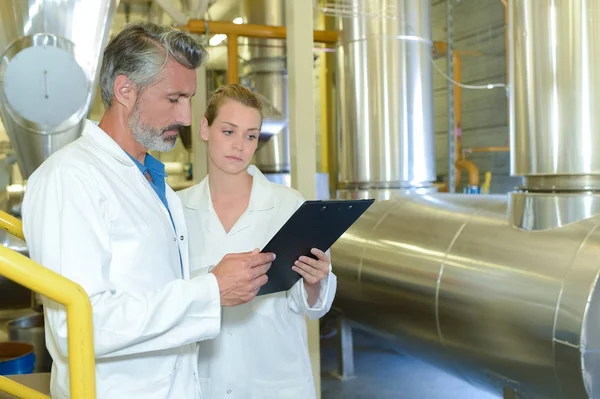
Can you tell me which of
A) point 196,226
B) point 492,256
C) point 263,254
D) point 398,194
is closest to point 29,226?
point 263,254

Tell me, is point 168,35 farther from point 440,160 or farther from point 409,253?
point 440,160

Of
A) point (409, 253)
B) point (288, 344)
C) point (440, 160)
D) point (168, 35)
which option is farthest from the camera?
point (440, 160)

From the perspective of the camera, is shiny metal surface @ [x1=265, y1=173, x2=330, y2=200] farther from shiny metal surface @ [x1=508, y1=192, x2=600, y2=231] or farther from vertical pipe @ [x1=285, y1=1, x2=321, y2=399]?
shiny metal surface @ [x1=508, y1=192, x2=600, y2=231]

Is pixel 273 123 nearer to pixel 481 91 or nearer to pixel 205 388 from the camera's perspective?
pixel 481 91

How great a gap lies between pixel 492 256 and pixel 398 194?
1100mm

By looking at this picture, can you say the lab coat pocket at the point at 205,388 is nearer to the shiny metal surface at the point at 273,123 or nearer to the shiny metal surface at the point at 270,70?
the shiny metal surface at the point at 273,123

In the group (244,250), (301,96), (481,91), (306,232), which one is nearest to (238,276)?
(306,232)

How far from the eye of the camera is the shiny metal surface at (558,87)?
1942mm

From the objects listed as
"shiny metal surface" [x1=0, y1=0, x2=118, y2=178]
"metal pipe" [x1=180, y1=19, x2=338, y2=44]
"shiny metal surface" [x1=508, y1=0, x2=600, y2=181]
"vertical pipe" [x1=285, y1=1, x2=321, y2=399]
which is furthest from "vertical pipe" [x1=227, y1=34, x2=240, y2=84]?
"shiny metal surface" [x1=508, y1=0, x2=600, y2=181]

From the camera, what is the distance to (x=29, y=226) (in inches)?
39.6

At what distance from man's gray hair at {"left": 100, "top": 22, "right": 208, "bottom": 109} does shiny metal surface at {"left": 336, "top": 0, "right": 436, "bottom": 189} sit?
6.87 feet

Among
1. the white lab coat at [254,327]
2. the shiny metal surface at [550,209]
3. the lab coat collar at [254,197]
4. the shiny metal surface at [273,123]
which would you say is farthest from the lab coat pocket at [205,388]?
the shiny metal surface at [273,123]

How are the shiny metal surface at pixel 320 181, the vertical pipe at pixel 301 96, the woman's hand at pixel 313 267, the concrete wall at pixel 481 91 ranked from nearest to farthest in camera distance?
the woman's hand at pixel 313 267, the vertical pipe at pixel 301 96, the shiny metal surface at pixel 320 181, the concrete wall at pixel 481 91

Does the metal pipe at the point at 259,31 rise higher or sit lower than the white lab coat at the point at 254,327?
higher
